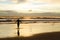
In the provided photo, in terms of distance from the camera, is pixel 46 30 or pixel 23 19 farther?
pixel 46 30

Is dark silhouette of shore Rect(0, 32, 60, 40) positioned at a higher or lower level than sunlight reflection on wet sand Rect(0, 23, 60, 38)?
lower

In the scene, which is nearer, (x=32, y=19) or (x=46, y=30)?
(x=32, y=19)

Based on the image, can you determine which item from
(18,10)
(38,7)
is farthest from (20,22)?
(38,7)

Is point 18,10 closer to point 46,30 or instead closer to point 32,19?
point 32,19

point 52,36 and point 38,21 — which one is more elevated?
point 38,21

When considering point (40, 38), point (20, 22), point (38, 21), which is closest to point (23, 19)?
point (20, 22)

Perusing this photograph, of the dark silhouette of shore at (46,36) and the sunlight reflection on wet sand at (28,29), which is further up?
the sunlight reflection on wet sand at (28,29)

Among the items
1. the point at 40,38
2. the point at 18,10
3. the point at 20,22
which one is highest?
the point at 18,10

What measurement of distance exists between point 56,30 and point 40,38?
195 millimetres

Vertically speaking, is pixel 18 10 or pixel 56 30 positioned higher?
pixel 18 10

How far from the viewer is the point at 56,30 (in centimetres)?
117

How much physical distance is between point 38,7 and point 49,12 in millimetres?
128

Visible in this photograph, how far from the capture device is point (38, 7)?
1.14m

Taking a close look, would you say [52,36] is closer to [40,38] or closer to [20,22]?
[40,38]
